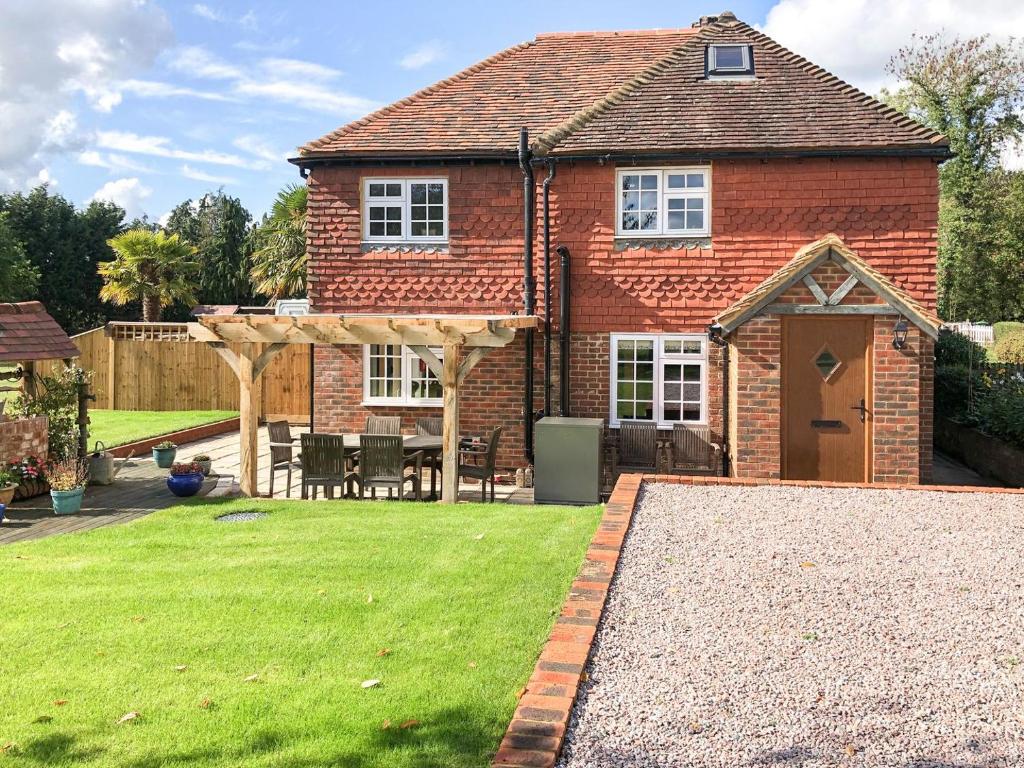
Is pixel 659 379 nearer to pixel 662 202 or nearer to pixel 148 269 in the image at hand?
pixel 662 202

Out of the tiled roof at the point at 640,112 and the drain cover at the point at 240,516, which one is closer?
the drain cover at the point at 240,516

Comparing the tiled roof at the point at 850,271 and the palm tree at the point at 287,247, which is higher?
the palm tree at the point at 287,247

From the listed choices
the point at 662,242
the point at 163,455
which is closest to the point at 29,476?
the point at 163,455

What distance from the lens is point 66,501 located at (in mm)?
10828

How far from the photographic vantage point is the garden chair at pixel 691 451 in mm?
13086

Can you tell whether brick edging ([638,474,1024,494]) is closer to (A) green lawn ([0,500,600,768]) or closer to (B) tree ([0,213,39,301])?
(A) green lawn ([0,500,600,768])

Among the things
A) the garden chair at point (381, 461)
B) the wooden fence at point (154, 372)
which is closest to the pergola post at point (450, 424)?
the garden chair at point (381, 461)

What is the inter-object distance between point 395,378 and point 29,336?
5.56m

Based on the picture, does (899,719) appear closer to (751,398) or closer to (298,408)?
(751,398)

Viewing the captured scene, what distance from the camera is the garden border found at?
3.99 meters

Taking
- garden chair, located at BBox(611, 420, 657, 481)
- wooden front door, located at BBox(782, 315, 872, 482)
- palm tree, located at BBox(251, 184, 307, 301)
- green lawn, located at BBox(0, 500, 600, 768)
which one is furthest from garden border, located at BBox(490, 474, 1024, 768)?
palm tree, located at BBox(251, 184, 307, 301)

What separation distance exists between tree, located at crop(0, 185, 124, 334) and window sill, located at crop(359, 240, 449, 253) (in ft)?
122

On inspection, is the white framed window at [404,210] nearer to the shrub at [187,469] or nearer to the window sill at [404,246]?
the window sill at [404,246]

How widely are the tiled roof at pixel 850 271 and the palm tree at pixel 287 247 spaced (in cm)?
1734
